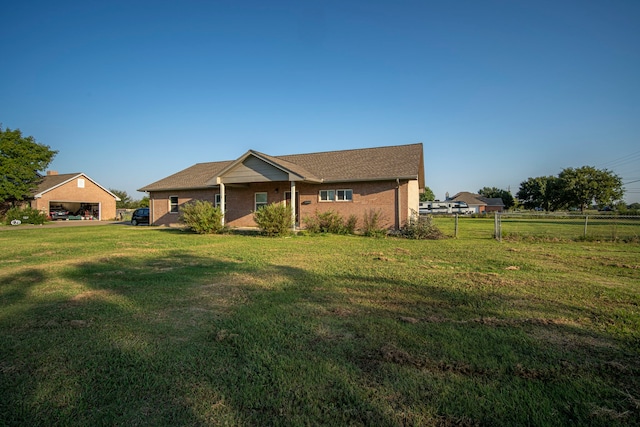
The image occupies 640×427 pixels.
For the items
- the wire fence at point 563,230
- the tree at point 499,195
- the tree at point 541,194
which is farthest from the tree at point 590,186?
the wire fence at point 563,230

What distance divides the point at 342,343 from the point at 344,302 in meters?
1.53

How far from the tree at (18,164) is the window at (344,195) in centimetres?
3511

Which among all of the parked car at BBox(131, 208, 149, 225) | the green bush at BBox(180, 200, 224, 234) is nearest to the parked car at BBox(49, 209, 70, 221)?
the parked car at BBox(131, 208, 149, 225)

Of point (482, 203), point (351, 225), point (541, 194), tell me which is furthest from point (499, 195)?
point (351, 225)

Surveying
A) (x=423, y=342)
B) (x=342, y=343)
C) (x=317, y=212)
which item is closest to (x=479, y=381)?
(x=423, y=342)

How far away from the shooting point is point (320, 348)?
141 inches

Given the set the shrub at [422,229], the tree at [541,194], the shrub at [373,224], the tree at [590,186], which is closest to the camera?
the shrub at [422,229]

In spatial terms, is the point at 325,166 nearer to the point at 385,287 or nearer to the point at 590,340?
the point at 385,287

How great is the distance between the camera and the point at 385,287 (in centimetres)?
616

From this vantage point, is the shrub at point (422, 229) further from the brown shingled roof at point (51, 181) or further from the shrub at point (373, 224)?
the brown shingled roof at point (51, 181)

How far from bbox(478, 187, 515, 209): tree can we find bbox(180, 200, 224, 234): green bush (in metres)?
68.5

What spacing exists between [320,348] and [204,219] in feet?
49.9

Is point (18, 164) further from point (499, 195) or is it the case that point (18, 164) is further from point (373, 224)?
point (499, 195)

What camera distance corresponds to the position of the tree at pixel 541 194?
Result: 166 feet
